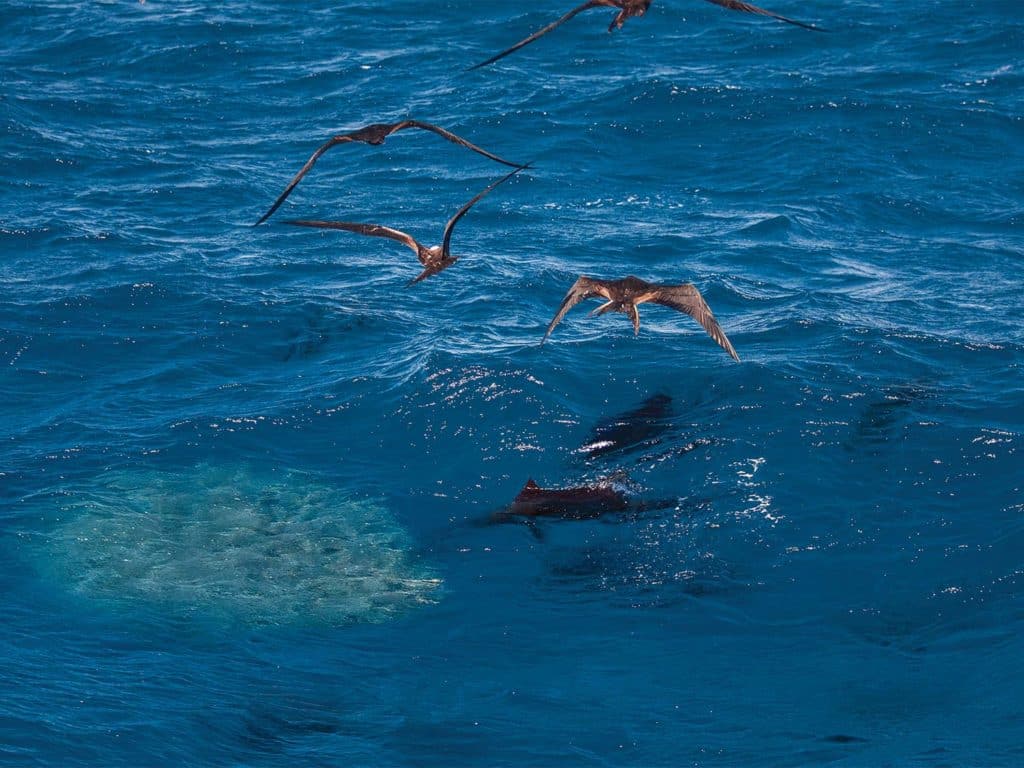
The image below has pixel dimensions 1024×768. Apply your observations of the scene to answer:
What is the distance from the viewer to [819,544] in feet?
62.1

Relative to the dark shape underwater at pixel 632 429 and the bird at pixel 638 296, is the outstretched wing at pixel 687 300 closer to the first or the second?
the bird at pixel 638 296

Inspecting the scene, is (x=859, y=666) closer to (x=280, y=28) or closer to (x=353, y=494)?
(x=353, y=494)

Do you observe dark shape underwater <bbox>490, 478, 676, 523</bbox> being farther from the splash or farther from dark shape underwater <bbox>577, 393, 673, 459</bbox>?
the splash

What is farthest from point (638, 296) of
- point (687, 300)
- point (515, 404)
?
point (515, 404)

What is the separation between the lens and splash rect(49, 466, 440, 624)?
1847cm

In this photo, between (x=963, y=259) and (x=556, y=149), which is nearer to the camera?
(x=963, y=259)

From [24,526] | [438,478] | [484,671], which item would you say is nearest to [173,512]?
[24,526]

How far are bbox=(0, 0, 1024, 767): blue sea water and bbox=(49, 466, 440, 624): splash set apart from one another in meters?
0.07

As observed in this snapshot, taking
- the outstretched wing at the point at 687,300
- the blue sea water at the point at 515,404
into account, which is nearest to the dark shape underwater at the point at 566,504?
the blue sea water at the point at 515,404

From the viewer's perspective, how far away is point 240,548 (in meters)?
19.7

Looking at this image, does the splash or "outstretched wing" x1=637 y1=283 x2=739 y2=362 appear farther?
the splash

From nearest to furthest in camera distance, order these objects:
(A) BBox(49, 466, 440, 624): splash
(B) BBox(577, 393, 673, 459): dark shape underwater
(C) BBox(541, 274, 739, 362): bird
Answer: (C) BBox(541, 274, 739, 362): bird < (A) BBox(49, 466, 440, 624): splash < (B) BBox(577, 393, 673, 459): dark shape underwater

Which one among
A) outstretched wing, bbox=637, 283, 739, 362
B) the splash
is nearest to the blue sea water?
the splash

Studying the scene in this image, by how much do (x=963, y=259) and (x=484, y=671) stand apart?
15.9m
